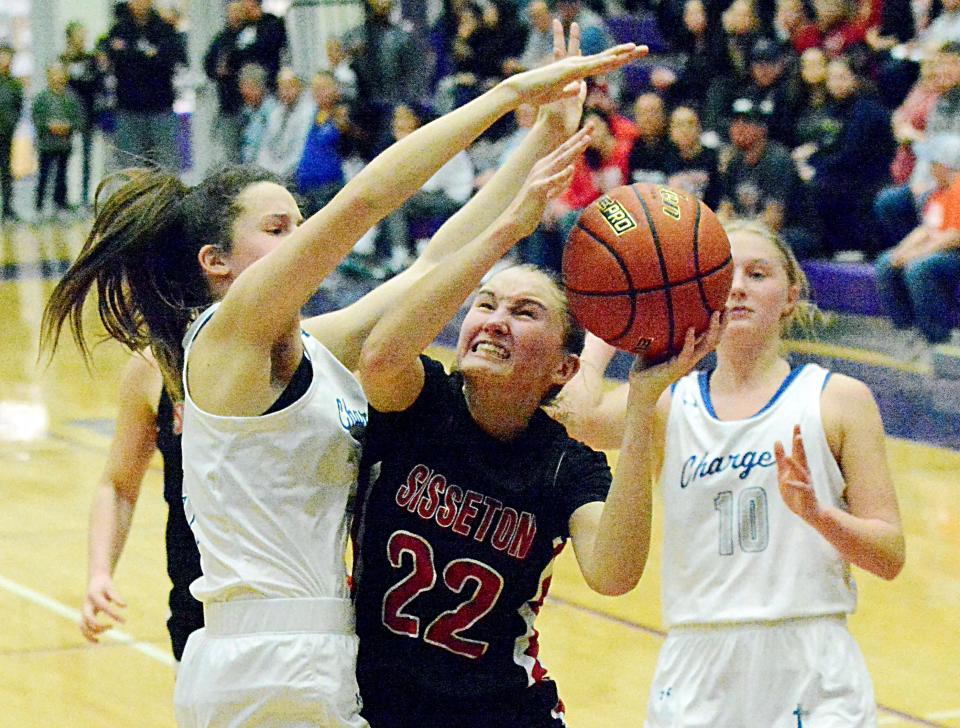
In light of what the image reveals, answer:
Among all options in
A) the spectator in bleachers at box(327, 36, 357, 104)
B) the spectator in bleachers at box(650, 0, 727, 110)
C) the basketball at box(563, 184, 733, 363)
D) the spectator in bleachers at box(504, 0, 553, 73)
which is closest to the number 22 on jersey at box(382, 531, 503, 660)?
the basketball at box(563, 184, 733, 363)

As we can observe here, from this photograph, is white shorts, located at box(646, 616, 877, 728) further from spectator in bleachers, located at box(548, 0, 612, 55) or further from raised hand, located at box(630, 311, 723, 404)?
spectator in bleachers, located at box(548, 0, 612, 55)

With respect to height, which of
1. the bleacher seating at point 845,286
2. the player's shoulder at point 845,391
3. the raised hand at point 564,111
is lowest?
the bleacher seating at point 845,286

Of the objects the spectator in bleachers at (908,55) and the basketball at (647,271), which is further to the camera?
the spectator in bleachers at (908,55)

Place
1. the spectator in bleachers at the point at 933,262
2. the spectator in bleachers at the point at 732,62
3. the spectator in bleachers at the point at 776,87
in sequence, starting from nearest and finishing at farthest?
the spectator in bleachers at the point at 933,262 → the spectator in bleachers at the point at 776,87 → the spectator in bleachers at the point at 732,62

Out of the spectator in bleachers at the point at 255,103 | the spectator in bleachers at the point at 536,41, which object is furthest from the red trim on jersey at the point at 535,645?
the spectator in bleachers at the point at 255,103

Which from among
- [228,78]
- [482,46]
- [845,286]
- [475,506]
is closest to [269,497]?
[475,506]

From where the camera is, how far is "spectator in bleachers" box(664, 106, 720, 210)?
34.1ft

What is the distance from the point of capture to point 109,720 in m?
4.89

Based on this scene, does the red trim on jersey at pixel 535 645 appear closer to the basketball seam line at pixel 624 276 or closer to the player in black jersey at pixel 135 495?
the basketball seam line at pixel 624 276

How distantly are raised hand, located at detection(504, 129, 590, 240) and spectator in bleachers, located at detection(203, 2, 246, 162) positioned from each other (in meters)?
13.2

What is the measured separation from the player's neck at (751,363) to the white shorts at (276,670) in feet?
3.66

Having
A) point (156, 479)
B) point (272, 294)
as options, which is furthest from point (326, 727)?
point (156, 479)

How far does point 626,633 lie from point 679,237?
121 inches

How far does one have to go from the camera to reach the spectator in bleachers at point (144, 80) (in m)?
18.2
